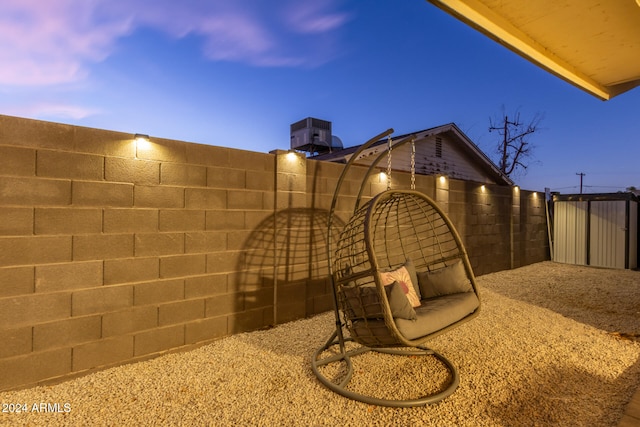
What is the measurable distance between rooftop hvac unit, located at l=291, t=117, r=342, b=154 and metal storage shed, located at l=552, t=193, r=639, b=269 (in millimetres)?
6996

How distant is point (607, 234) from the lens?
305 inches

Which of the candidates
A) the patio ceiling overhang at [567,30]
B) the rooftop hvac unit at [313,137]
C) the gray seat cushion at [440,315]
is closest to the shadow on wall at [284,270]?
the gray seat cushion at [440,315]

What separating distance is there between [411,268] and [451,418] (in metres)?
1.40

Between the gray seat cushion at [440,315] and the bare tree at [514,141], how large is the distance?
16.0 m

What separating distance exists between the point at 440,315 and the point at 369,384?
0.70 meters

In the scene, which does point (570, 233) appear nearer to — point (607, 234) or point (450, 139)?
point (607, 234)

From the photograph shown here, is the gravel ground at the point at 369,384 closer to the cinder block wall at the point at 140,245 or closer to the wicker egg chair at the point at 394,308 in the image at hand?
the wicker egg chair at the point at 394,308

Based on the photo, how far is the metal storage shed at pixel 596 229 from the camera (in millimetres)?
7473

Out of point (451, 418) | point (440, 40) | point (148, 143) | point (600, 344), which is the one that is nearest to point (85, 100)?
point (148, 143)

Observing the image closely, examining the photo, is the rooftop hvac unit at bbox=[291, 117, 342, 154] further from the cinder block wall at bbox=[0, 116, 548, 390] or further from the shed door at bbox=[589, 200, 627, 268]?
the shed door at bbox=[589, 200, 627, 268]

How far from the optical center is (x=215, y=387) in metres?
2.29

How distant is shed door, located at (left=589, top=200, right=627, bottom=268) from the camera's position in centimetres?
755

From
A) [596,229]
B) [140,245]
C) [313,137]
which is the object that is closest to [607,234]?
[596,229]

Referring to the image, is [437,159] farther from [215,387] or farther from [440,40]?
[440,40]
